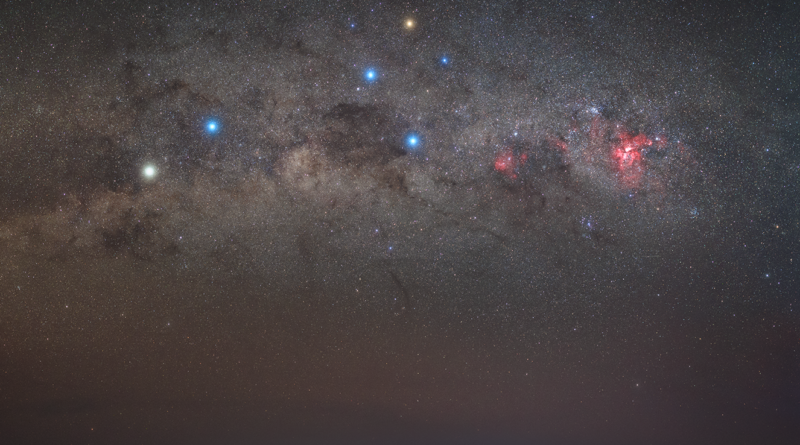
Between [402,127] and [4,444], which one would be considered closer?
[402,127]

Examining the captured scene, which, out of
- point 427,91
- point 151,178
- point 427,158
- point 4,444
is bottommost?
point 4,444

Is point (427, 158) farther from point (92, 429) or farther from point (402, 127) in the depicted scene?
point (92, 429)

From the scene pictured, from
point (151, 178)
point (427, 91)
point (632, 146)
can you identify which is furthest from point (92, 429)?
point (632, 146)

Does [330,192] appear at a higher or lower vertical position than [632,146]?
lower

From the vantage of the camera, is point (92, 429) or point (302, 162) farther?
point (92, 429)

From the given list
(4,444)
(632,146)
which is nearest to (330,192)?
(632,146)

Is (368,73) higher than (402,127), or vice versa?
(368,73)

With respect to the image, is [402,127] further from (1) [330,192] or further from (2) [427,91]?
(1) [330,192]

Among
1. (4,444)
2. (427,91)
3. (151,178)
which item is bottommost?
(4,444)
